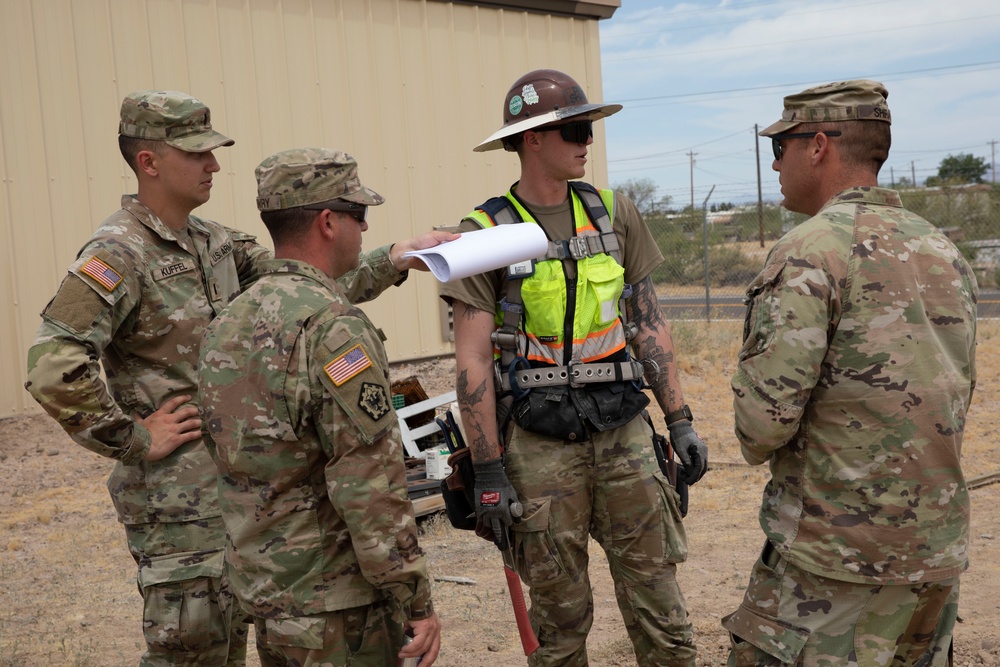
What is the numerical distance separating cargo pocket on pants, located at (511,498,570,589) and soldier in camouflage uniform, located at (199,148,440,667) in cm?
83

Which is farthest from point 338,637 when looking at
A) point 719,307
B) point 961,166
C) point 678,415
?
Answer: point 961,166

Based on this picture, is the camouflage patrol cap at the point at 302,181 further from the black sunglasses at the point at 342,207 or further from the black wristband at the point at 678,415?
the black wristband at the point at 678,415

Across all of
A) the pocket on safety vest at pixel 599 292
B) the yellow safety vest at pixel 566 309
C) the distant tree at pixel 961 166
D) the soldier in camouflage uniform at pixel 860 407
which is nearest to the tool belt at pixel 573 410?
the yellow safety vest at pixel 566 309

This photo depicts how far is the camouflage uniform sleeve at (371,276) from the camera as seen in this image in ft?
12.3

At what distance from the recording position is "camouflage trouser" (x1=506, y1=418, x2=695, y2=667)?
11.7 ft

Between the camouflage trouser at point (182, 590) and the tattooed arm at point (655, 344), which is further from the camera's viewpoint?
the tattooed arm at point (655, 344)

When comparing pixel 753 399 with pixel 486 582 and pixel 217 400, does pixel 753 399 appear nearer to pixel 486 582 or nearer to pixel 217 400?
pixel 217 400

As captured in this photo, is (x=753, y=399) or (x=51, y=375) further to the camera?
(x=51, y=375)

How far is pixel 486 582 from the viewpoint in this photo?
5871 millimetres

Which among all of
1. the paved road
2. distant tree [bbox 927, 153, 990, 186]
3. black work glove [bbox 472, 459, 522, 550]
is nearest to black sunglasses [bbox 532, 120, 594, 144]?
black work glove [bbox 472, 459, 522, 550]

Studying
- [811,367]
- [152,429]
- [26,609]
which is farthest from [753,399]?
[26,609]

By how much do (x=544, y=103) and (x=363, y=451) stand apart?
5.63ft

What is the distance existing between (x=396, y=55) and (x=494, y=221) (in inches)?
308

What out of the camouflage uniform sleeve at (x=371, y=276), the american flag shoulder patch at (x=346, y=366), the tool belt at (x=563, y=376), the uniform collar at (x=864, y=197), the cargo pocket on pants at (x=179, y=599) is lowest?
the cargo pocket on pants at (x=179, y=599)
